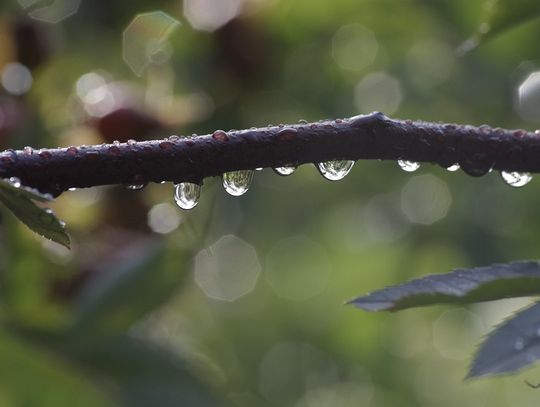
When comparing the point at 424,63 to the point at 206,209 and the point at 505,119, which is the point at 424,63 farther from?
the point at 206,209

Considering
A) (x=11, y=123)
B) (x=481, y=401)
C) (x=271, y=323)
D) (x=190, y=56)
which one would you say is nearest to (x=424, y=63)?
(x=190, y=56)

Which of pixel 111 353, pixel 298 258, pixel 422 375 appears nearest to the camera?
pixel 111 353

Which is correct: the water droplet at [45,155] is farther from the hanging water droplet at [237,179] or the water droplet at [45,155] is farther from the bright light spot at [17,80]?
the bright light spot at [17,80]

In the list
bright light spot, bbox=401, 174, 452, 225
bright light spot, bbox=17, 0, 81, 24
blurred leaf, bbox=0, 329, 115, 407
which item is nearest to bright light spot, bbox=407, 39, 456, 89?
bright light spot, bbox=401, 174, 452, 225

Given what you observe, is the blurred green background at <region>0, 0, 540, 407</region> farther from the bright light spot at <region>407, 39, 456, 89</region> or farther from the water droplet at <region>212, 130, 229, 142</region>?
the water droplet at <region>212, 130, 229, 142</region>

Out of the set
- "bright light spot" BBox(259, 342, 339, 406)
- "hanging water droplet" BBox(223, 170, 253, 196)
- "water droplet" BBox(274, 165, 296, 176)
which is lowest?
"water droplet" BBox(274, 165, 296, 176)

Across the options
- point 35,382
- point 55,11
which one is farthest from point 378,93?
point 35,382

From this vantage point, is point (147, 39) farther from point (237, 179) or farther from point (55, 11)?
point (237, 179)
